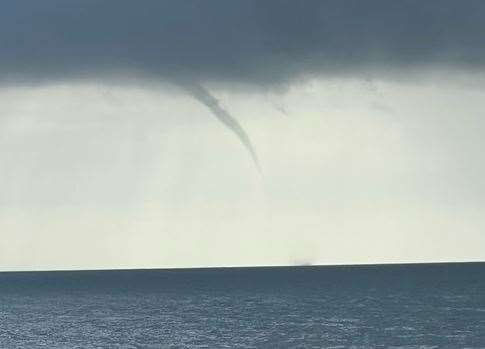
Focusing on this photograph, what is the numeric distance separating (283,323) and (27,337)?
31.6m

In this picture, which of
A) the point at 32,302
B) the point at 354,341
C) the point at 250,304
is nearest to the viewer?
the point at 354,341

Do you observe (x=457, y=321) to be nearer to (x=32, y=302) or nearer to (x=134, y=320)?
(x=134, y=320)

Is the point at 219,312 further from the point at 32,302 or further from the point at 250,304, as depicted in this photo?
the point at 32,302

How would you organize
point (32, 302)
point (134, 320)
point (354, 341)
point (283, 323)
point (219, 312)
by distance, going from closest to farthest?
point (354, 341), point (283, 323), point (134, 320), point (219, 312), point (32, 302)

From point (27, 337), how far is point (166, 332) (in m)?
16.2

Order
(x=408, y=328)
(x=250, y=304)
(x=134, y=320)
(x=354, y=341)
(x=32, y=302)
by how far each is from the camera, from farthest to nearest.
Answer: (x=32, y=302)
(x=250, y=304)
(x=134, y=320)
(x=408, y=328)
(x=354, y=341)

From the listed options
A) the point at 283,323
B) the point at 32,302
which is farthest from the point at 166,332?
the point at 32,302

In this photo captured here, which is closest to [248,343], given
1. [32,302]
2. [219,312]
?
[219,312]

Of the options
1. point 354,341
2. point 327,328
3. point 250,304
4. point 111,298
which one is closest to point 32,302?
point 111,298

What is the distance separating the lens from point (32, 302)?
183 m

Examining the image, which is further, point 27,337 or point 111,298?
point 111,298

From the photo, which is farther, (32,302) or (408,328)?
(32,302)

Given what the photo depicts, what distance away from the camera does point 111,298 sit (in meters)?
189

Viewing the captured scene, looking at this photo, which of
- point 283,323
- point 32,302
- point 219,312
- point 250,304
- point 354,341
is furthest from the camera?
point 32,302
